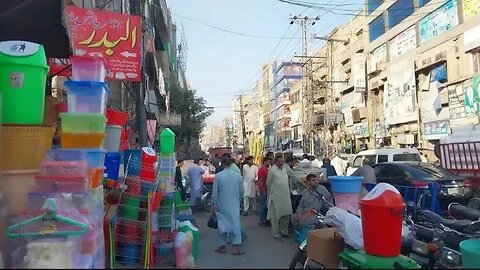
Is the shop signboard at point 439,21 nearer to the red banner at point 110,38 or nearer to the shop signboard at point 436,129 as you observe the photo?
the shop signboard at point 436,129

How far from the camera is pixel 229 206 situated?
7.60 metres

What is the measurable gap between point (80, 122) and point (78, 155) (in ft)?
1.31

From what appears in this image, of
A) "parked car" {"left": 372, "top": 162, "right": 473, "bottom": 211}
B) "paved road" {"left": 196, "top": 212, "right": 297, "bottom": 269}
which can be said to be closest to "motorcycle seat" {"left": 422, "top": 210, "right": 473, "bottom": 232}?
"paved road" {"left": 196, "top": 212, "right": 297, "bottom": 269}

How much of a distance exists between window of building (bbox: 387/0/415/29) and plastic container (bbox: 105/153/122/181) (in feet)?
88.2

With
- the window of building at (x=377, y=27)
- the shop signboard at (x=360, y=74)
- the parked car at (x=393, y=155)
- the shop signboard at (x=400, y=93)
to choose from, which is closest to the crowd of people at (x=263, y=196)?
the parked car at (x=393, y=155)

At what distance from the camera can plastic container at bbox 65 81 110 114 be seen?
4621mm

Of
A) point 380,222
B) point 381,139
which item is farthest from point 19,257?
point 381,139

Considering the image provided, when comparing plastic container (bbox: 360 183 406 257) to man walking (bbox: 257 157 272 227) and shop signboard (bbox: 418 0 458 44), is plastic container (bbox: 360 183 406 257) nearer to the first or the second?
man walking (bbox: 257 157 272 227)

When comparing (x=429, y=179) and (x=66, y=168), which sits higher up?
(x=66, y=168)

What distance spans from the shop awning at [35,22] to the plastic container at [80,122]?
7.46 ft

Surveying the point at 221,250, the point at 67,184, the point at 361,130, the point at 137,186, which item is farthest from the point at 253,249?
the point at 361,130

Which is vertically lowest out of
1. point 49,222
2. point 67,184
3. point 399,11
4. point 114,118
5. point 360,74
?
point 49,222

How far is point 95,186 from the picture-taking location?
4273 mm

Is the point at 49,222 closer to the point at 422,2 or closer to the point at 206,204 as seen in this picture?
the point at 206,204
